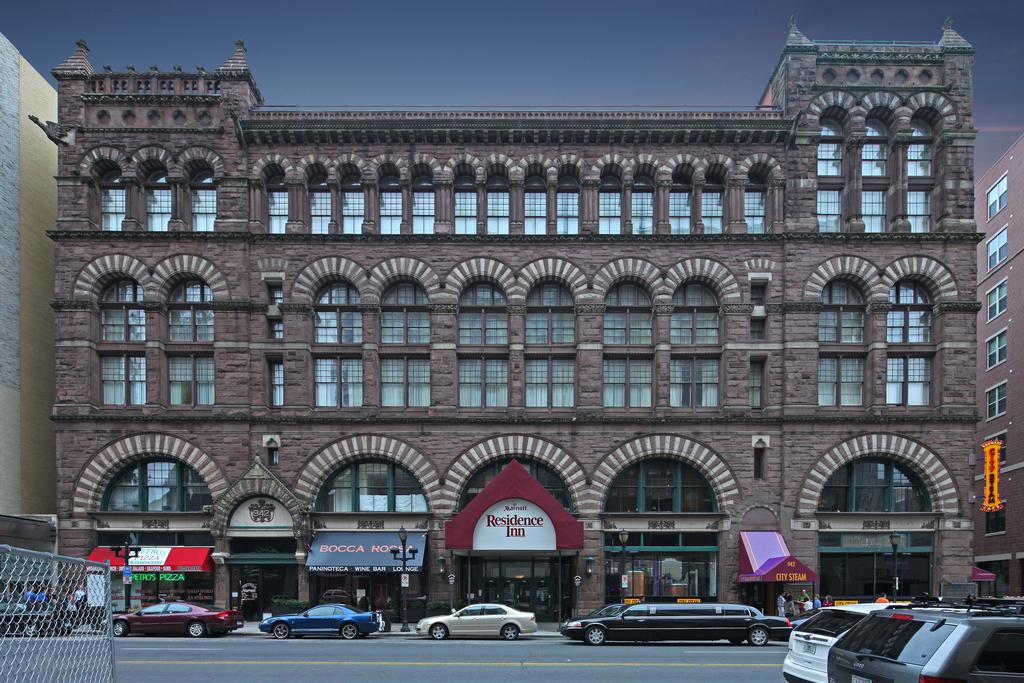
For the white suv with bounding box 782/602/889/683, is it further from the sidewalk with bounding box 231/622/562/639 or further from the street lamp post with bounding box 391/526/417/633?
the street lamp post with bounding box 391/526/417/633

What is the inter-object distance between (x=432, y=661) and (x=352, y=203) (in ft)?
71.6

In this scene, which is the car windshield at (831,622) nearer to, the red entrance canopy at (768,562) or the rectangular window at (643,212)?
the red entrance canopy at (768,562)

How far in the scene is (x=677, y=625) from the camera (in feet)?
83.8

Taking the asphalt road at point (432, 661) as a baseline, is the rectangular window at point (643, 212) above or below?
above

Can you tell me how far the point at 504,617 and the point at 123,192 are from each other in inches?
973

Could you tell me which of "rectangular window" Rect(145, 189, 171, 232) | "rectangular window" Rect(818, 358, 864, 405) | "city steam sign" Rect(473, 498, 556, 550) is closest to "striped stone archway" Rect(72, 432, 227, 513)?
"rectangular window" Rect(145, 189, 171, 232)

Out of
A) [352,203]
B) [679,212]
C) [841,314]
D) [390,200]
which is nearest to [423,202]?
[390,200]

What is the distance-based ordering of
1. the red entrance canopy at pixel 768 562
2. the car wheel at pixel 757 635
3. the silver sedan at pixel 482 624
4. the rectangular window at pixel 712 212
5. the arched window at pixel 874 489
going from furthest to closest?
the rectangular window at pixel 712 212 < the arched window at pixel 874 489 < the red entrance canopy at pixel 768 562 < the silver sedan at pixel 482 624 < the car wheel at pixel 757 635

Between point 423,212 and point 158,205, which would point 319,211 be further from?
point 158,205

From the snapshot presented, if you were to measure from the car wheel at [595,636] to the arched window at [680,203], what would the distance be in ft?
58.8

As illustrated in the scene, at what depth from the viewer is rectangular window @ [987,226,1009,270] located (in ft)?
164

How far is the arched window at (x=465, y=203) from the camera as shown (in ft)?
118

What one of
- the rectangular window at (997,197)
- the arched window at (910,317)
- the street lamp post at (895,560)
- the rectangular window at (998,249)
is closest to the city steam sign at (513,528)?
the street lamp post at (895,560)

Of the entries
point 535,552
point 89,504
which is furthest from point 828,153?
point 89,504
